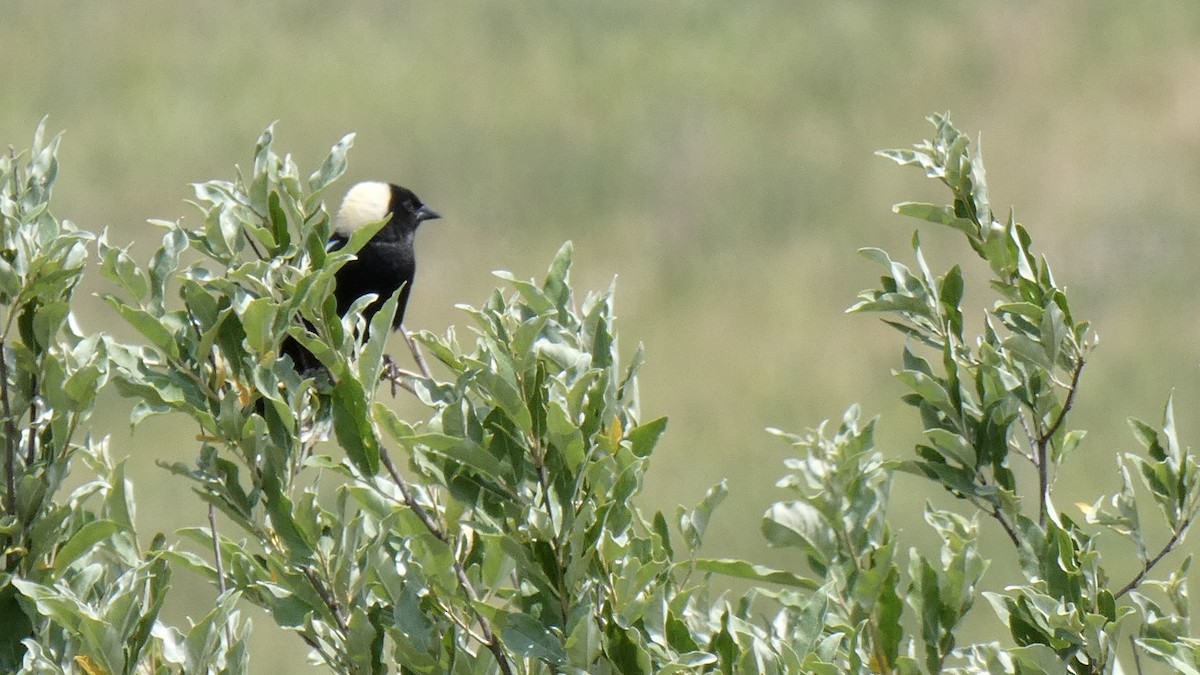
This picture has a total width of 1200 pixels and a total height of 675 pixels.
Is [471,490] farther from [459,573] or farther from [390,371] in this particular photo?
[390,371]

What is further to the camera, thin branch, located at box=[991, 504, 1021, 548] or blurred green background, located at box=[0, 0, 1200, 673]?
blurred green background, located at box=[0, 0, 1200, 673]

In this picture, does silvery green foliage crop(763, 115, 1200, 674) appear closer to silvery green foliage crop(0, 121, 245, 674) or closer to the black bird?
silvery green foliage crop(0, 121, 245, 674)

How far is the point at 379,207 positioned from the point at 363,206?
10cm

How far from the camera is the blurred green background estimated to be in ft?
70.8

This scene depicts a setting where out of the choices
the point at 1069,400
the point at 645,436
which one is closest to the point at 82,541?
the point at 645,436

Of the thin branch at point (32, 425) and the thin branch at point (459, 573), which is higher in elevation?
the thin branch at point (32, 425)

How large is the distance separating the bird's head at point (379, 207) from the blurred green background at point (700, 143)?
12317 millimetres

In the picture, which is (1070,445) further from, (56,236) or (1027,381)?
(56,236)

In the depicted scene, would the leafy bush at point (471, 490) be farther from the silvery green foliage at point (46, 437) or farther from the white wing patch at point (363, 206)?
the white wing patch at point (363, 206)

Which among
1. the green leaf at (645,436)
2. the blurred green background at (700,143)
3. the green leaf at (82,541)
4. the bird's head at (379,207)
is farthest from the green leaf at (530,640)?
the blurred green background at (700,143)

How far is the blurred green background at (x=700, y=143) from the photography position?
70.8 ft

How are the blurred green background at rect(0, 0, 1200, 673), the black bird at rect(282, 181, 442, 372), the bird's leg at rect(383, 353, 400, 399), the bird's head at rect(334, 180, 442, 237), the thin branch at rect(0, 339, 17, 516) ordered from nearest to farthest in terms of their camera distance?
the thin branch at rect(0, 339, 17, 516)
the bird's leg at rect(383, 353, 400, 399)
the black bird at rect(282, 181, 442, 372)
the bird's head at rect(334, 180, 442, 237)
the blurred green background at rect(0, 0, 1200, 673)

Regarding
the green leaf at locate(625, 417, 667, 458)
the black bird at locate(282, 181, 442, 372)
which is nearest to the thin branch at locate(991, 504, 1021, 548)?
the green leaf at locate(625, 417, 667, 458)

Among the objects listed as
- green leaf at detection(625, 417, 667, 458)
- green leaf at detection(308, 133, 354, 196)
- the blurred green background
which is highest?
the blurred green background
